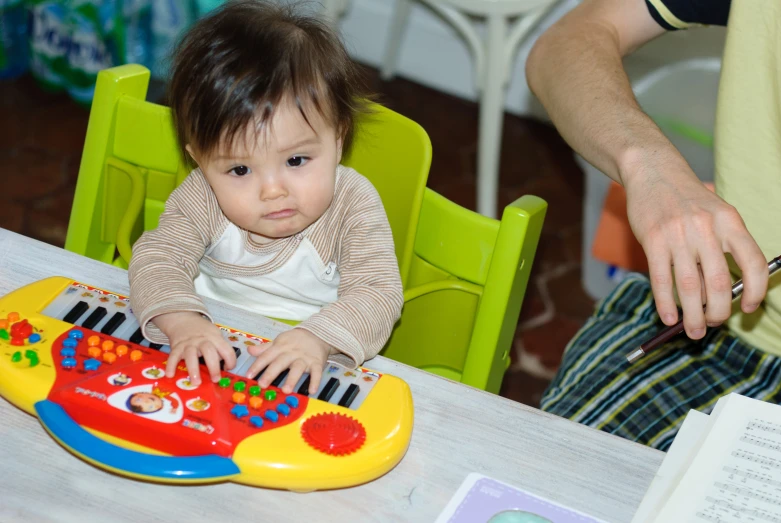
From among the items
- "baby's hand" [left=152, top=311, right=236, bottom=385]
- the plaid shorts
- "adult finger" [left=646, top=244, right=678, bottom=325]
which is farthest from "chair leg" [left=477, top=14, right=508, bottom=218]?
"baby's hand" [left=152, top=311, right=236, bottom=385]

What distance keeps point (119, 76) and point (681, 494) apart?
0.76 metres

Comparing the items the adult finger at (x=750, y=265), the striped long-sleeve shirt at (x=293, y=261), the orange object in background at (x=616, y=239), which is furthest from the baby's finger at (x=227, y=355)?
the orange object in background at (x=616, y=239)

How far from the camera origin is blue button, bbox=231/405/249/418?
2.29 feet

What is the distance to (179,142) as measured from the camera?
1.09m

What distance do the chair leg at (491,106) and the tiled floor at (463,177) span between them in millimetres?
93

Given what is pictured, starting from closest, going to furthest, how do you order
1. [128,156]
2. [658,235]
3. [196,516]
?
[196,516] < [658,235] < [128,156]

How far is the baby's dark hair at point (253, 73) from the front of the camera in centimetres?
90

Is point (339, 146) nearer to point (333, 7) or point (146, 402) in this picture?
point (146, 402)

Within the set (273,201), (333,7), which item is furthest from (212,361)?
(333,7)

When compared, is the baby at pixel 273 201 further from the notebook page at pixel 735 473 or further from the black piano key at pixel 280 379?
the notebook page at pixel 735 473

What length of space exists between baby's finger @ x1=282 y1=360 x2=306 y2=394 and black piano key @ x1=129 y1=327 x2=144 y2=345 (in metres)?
0.14

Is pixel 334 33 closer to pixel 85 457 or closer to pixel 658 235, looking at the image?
pixel 658 235

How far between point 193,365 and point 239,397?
5cm

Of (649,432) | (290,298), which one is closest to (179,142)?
(290,298)
